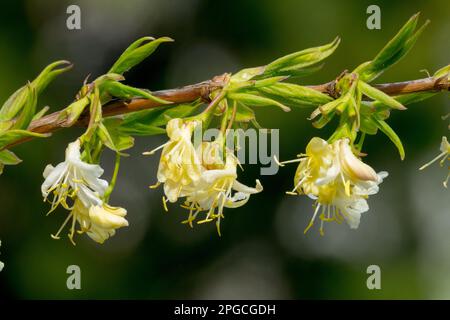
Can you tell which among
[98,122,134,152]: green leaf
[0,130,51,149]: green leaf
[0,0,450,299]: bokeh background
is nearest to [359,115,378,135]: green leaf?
[98,122,134,152]: green leaf

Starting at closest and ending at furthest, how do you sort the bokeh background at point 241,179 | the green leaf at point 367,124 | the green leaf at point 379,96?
the green leaf at point 379,96 < the green leaf at point 367,124 < the bokeh background at point 241,179

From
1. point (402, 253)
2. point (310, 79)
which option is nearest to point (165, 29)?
point (310, 79)

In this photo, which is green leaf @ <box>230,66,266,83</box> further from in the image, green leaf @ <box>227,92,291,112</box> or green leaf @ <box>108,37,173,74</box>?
green leaf @ <box>108,37,173,74</box>

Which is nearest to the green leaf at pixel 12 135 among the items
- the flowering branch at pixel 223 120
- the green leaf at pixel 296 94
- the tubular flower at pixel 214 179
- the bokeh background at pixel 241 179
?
the flowering branch at pixel 223 120

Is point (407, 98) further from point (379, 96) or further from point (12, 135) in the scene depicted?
point (12, 135)

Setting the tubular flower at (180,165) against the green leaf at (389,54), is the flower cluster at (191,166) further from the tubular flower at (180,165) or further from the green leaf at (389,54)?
the green leaf at (389,54)

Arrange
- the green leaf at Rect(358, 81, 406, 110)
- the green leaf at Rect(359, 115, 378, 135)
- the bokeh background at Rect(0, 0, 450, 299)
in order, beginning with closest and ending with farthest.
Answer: the green leaf at Rect(358, 81, 406, 110)
the green leaf at Rect(359, 115, 378, 135)
the bokeh background at Rect(0, 0, 450, 299)

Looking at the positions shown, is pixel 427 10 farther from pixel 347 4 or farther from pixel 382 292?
pixel 382 292
